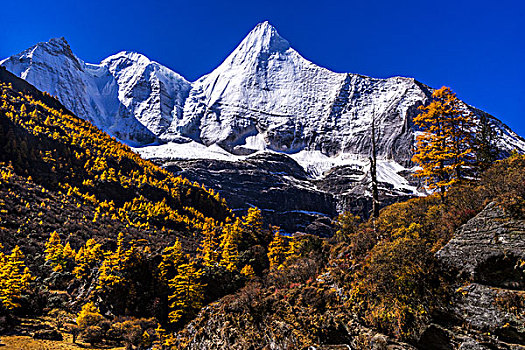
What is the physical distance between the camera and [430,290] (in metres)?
11.2

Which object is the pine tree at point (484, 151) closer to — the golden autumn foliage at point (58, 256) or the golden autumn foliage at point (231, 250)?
the golden autumn foliage at point (231, 250)

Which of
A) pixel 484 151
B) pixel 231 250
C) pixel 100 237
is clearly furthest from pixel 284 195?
pixel 484 151

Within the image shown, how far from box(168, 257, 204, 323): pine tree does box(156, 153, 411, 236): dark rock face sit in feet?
420

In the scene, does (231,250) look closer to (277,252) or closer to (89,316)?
(277,252)

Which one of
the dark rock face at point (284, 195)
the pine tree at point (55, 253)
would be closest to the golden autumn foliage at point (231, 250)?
the pine tree at point (55, 253)

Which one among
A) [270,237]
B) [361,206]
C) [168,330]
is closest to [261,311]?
[168,330]

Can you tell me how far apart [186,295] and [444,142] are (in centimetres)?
2754

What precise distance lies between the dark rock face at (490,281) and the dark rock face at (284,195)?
148 metres

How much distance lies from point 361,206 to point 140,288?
504 ft

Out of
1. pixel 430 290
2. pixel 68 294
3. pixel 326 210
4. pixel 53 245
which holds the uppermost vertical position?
pixel 326 210

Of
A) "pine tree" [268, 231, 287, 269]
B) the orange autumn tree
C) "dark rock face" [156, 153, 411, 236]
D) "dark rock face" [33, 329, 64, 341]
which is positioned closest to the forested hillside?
"dark rock face" [33, 329, 64, 341]

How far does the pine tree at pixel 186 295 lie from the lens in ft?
103

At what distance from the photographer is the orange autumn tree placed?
19.3 metres

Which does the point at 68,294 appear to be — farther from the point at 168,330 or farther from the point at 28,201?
the point at 28,201
